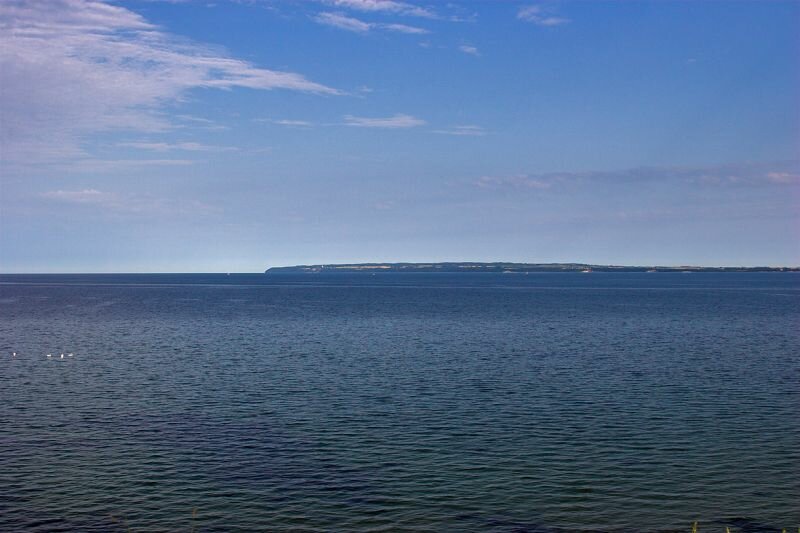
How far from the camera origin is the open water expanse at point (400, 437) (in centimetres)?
3309

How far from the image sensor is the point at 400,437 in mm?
44875

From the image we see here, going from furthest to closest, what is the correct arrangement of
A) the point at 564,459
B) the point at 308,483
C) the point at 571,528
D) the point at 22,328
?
1. the point at 22,328
2. the point at 564,459
3. the point at 308,483
4. the point at 571,528

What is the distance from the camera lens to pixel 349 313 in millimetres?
159375

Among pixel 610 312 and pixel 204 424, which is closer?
pixel 204 424

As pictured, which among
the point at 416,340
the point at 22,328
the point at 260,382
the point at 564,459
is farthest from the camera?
the point at 22,328

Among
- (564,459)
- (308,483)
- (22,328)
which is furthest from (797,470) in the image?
(22,328)

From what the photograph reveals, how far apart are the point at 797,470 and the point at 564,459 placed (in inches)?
462

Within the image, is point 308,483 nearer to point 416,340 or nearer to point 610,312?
point 416,340

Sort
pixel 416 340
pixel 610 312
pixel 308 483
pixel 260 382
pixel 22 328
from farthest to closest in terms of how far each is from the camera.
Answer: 1. pixel 610 312
2. pixel 22 328
3. pixel 416 340
4. pixel 260 382
5. pixel 308 483

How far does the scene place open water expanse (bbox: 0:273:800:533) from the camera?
33094 millimetres

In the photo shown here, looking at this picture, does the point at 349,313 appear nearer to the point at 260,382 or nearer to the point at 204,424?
the point at 260,382

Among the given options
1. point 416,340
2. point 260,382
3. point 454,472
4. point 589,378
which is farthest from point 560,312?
point 454,472

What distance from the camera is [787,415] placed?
50.8 m

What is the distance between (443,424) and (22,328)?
91.9 m
